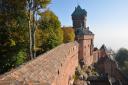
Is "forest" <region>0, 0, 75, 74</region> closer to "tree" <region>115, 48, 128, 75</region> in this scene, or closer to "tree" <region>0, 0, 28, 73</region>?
"tree" <region>0, 0, 28, 73</region>

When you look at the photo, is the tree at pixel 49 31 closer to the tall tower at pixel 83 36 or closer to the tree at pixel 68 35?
the tree at pixel 68 35

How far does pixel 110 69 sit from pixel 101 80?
19470 mm

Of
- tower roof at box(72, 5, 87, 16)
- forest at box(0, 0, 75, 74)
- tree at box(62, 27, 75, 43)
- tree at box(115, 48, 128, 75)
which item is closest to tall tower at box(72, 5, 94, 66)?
tower roof at box(72, 5, 87, 16)

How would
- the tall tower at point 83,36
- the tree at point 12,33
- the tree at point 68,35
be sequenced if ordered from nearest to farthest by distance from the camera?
the tree at point 12,33
the tree at point 68,35
the tall tower at point 83,36

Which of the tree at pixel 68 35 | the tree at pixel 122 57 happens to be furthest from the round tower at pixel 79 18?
the tree at pixel 122 57

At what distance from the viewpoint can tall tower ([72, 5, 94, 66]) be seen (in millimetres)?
59184

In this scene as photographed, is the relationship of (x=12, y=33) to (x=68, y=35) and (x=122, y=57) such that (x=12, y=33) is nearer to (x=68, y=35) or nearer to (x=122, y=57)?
(x=68, y=35)

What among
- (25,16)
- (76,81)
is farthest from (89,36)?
(25,16)

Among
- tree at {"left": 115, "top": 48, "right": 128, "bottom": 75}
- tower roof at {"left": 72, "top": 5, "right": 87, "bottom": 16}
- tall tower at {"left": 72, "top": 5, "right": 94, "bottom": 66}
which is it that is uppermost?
tower roof at {"left": 72, "top": 5, "right": 87, "bottom": 16}

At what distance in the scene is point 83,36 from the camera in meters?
60.2

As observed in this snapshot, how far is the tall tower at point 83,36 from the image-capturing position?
59184 mm

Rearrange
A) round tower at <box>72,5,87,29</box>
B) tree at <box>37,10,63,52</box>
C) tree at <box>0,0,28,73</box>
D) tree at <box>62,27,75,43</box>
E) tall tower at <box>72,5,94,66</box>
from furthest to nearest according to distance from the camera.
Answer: round tower at <box>72,5,87,29</box>
tall tower at <box>72,5,94,66</box>
tree at <box>62,27,75,43</box>
tree at <box>37,10,63,52</box>
tree at <box>0,0,28,73</box>

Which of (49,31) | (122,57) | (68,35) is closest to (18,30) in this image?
(49,31)

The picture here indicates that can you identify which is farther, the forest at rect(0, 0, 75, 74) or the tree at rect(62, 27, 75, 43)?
the tree at rect(62, 27, 75, 43)
